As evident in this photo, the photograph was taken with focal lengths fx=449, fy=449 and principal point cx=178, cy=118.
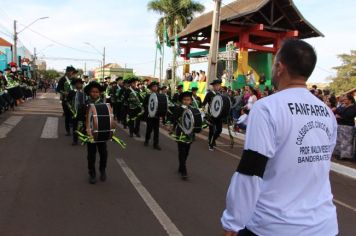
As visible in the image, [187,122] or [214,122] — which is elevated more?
[187,122]

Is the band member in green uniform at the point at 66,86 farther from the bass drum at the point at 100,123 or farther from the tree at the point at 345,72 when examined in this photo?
the tree at the point at 345,72

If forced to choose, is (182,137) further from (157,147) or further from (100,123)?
(157,147)

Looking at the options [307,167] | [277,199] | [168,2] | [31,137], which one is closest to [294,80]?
[307,167]

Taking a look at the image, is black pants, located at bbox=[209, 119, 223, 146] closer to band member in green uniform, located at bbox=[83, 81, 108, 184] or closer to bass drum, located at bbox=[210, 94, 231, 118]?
bass drum, located at bbox=[210, 94, 231, 118]

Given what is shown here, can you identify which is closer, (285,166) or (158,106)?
(285,166)

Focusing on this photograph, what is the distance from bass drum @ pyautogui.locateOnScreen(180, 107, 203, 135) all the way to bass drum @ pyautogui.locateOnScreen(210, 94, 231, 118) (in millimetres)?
3379

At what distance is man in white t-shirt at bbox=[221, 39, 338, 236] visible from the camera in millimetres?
2258

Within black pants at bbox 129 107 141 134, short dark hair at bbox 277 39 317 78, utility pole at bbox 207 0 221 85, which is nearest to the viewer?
short dark hair at bbox 277 39 317 78

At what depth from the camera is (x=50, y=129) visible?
50.3ft

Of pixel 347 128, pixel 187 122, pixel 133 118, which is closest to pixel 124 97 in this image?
pixel 133 118

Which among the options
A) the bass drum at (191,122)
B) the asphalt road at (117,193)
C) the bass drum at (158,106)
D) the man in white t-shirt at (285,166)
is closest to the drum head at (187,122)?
the bass drum at (191,122)

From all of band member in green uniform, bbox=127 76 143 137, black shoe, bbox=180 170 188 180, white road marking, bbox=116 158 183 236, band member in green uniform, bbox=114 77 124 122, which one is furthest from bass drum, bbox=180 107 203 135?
band member in green uniform, bbox=114 77 124 122

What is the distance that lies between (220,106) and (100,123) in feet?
18.3

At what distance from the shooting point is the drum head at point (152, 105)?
12.2 metres
